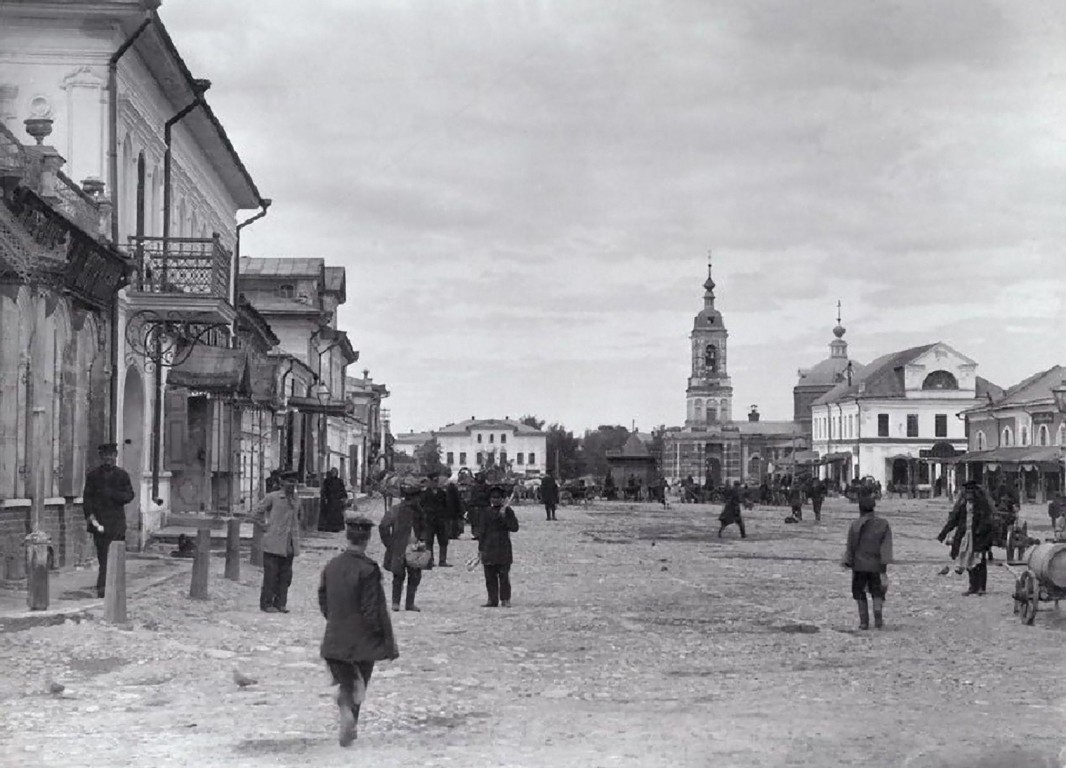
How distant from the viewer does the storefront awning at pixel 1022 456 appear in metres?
59.5

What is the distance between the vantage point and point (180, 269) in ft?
66.5

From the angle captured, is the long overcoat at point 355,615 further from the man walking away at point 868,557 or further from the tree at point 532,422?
the tree at point 532,422

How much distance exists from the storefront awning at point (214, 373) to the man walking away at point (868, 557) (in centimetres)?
1297

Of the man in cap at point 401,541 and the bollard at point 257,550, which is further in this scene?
the bollard at point 257,550

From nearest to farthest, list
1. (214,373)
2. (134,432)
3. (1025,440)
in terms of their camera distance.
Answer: (134,432)
(214,373)
(1025,440)

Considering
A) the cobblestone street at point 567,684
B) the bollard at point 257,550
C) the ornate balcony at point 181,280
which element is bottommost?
the cobblestone street at point 567,684

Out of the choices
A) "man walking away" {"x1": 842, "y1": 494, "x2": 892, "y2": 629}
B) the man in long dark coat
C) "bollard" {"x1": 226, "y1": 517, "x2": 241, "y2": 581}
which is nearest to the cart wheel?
"man walking away" {"x1": 842, "y1": 494, "x2": 892, "y2": 629}

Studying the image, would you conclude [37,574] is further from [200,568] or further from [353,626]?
[353,626]

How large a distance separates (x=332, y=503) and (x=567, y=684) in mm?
20265

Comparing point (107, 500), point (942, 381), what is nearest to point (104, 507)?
point (107, 500)

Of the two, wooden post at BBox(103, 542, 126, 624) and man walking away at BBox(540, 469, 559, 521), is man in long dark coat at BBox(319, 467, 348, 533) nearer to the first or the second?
man walking away at BBox(540, 469, 559, 521)

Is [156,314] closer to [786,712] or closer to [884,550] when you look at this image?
[884,550]

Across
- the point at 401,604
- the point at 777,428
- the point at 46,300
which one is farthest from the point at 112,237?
the point at 777,428

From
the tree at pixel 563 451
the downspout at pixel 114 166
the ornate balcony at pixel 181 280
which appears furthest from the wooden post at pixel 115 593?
the tree at pixel 563 451
